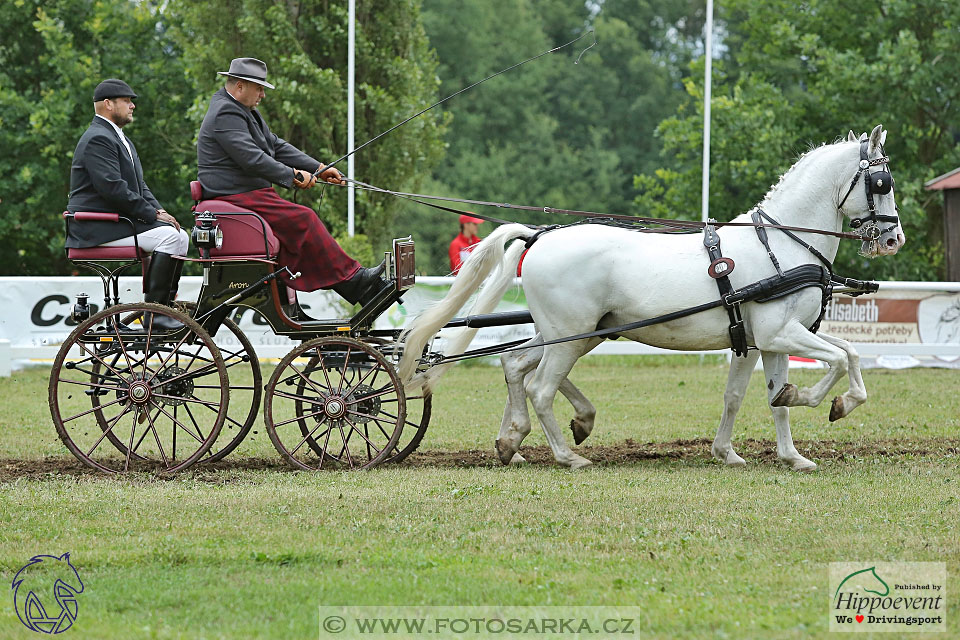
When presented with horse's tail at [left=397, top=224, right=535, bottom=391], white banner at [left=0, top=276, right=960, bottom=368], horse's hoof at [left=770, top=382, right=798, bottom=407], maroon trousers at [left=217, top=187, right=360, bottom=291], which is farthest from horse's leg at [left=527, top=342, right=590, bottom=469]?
white banner at [left=0, top=276, right=960, bottom=368]

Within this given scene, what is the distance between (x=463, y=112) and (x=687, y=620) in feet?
124

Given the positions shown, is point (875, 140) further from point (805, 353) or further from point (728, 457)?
point (728, 457)

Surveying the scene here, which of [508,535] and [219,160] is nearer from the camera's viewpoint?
[508,535]

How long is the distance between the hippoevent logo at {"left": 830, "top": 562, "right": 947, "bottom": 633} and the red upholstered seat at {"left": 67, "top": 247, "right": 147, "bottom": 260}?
4.70 metres

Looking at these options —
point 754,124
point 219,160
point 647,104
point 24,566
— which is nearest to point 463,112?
point 647,104

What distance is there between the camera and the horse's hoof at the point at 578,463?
7.79m

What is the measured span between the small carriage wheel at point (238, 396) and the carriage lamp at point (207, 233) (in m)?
0.58

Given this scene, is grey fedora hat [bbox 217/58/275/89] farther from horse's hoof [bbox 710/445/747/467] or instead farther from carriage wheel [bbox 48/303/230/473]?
horse's hoof [bbox 710/445/747/467]

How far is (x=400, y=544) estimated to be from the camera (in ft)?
18.0

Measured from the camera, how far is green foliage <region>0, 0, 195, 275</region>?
23.5 meters

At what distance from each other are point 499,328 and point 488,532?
8958 millimetres

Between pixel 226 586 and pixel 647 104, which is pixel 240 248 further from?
pixel 647 104

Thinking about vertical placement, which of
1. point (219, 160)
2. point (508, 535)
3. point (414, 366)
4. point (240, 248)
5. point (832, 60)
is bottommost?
point (508, 535)

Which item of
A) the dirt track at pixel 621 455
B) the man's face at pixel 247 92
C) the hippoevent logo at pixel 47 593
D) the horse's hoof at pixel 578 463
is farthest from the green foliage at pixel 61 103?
the hippoevent logo at pixel 47 593
